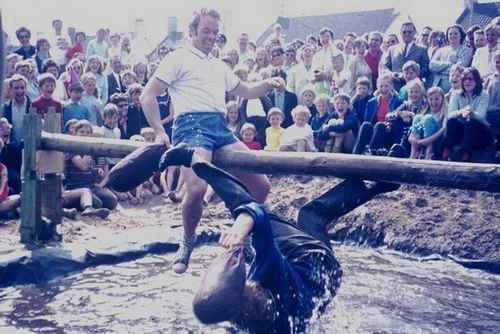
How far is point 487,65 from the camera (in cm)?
879

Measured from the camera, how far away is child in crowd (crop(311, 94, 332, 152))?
9289 mm

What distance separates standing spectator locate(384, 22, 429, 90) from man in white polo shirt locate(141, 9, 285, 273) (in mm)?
4917

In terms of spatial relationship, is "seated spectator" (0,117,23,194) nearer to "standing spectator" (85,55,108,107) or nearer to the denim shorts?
"standing spectator" (85,55,108,107)

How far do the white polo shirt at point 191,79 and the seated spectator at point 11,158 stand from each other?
3.67 meters

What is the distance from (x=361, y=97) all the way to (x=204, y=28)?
4.65 metres

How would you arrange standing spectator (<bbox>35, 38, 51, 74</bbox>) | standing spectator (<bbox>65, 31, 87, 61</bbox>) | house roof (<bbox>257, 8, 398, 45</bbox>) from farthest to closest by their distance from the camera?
1. house roof (<bbox>257, 8, 398, 45</bbox>)
2. standing spectator (<bbox>65, 31, 87, 61</bbox>)
3. standing spectator (<bbox>35, 38, 51, 74</bbox>)

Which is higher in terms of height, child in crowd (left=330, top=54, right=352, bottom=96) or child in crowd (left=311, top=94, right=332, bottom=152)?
child in crowd (left=330, top=54, right=352, bottom=96)

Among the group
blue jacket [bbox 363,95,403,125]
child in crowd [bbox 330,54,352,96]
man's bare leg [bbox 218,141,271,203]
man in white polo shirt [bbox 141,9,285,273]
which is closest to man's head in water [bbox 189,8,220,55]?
man in white polo shirt [bbox 141,9,285,273]

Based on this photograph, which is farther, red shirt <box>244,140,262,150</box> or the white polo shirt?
red shirt <box>244,140,262,150</box>

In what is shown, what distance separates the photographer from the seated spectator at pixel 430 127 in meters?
8.02

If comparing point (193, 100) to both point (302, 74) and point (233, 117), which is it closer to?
point (233, 117)

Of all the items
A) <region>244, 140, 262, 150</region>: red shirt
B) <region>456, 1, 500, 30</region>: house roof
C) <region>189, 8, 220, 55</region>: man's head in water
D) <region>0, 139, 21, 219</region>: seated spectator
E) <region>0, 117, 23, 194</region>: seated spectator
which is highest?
<region>456, 1, 500, 30</region>: house roof

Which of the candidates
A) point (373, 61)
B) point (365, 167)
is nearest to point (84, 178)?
point (373, 61)

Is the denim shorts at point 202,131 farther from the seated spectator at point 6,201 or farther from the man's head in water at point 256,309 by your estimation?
the seated spectator at point 6,201
